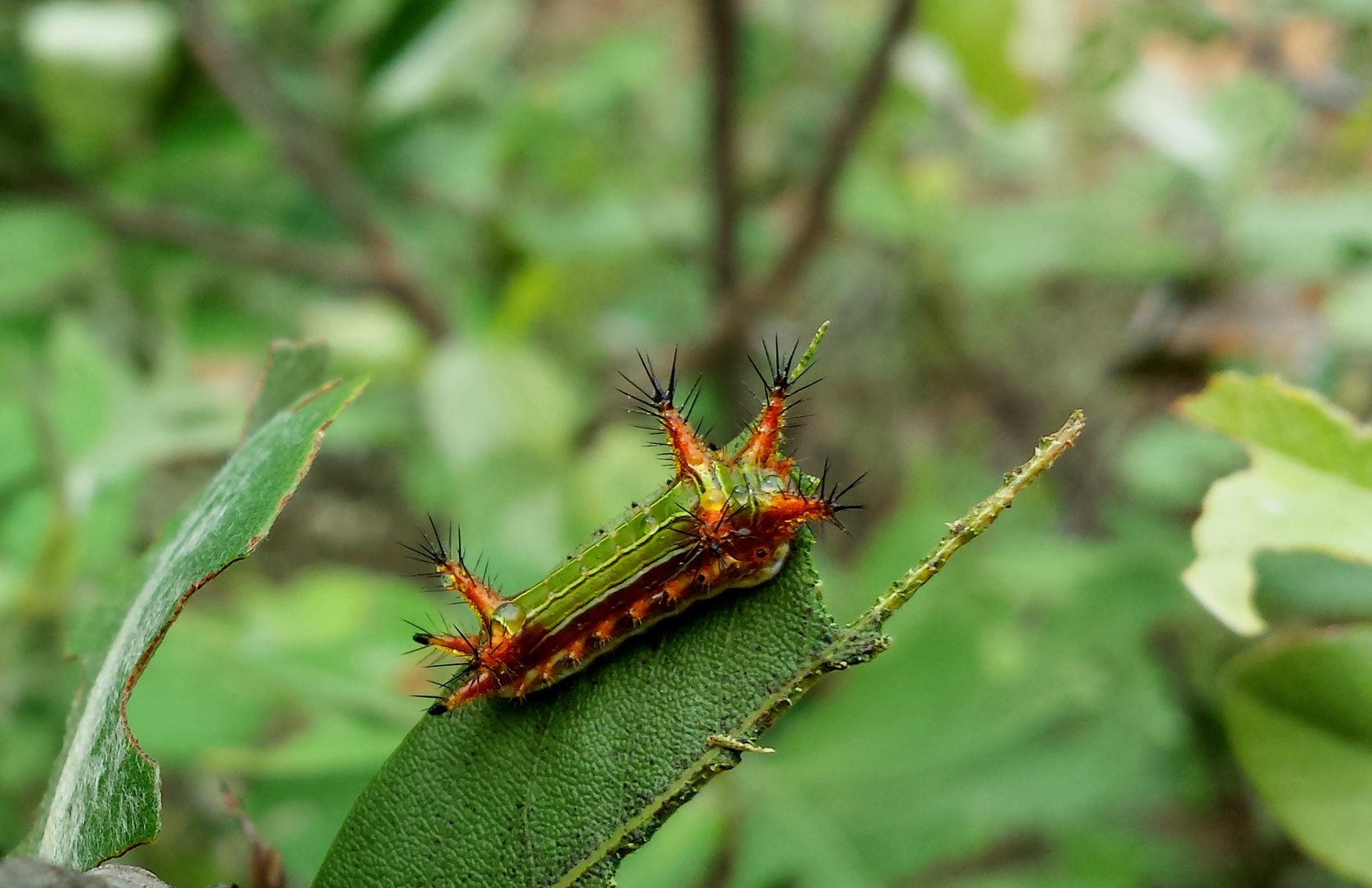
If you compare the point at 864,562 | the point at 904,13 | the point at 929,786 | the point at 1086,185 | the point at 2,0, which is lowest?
the point at 929,786

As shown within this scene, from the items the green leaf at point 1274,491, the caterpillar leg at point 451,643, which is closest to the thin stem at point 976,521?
the green leaf at point 1274,491

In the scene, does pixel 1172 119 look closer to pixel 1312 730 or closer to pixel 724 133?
pixel 724 133

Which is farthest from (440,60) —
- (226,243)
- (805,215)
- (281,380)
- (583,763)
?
(583,763)

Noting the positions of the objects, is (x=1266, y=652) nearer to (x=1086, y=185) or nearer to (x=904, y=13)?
(x=904, y=13)

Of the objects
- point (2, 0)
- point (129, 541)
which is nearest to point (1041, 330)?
point (129, 541)

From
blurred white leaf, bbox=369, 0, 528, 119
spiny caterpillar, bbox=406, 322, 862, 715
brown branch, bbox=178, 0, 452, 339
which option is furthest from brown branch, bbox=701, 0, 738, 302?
spiny caterpillar, bbox=406, 322, 862, 715

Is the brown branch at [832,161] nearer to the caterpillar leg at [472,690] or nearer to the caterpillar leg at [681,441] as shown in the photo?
the caterpillar leg at [681,441]
